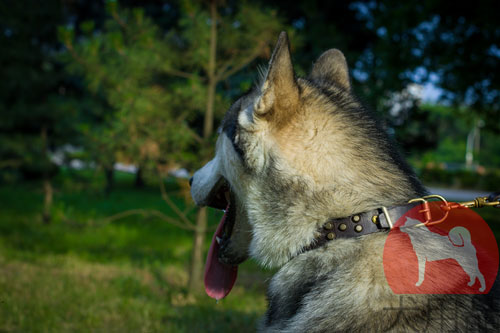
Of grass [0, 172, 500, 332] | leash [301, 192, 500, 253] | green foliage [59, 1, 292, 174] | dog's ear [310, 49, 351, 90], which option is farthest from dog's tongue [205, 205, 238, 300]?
green foliage [59, 1, 292, 174]

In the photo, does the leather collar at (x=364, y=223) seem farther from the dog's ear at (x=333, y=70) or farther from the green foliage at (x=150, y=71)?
the green foliage at (x=150, y=71)

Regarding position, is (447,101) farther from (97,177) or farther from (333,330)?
(333,330)

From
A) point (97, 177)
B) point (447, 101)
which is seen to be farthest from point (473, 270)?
point (447, 101)

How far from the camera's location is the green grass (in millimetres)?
3820

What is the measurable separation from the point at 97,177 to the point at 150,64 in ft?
5.76

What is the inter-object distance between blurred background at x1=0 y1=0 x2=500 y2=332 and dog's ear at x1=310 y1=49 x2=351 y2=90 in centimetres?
45

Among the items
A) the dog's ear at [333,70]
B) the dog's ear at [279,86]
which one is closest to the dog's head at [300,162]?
the dog's ear at [279,86]

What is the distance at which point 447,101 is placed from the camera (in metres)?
11.2

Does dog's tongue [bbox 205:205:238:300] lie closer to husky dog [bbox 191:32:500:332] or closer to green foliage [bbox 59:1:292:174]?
husky dog [bbox 191:32:500:332]

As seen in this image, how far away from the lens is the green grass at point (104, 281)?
382cm

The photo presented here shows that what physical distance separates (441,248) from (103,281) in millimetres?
4635

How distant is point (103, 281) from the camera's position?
5109mm

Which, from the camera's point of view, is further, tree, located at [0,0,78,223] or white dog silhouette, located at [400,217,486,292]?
tree, located at [0,0,78,223]

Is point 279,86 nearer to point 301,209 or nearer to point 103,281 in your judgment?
point 301,209
